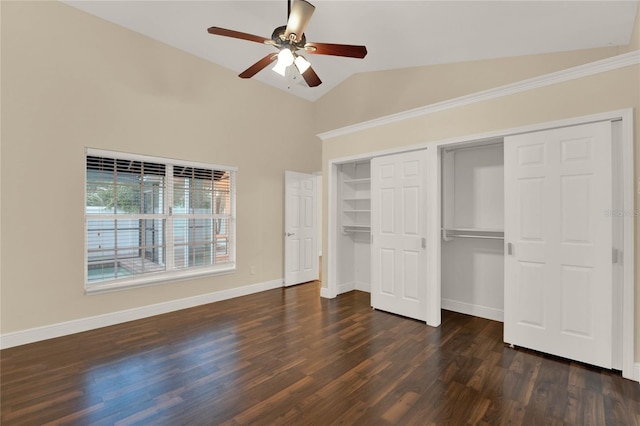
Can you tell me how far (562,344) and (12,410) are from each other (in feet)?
14.6

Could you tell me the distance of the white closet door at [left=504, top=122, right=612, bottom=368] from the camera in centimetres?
267

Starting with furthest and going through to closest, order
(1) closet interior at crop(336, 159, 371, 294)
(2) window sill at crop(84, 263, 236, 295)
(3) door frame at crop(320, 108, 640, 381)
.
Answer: (1) closet interior at crop(336, 159, 371, 294) < (2) window sill at crop(84, 263, 236, 295) < (3) door frame at crop(320, 108, 640, 381)

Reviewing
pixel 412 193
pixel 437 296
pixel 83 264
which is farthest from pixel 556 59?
pixel 83 264

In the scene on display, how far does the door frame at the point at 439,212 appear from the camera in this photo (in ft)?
8.27

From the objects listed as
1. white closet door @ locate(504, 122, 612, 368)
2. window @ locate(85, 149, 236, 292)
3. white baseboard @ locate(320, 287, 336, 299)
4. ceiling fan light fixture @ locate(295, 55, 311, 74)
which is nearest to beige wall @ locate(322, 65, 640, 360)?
white closet door @ locate(504, 122, 612, 368)

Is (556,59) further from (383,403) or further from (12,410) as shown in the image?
(12,410)

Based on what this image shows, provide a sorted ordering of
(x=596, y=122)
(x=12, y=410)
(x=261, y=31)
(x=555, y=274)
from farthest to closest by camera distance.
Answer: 1. (x=261, y=31)
2. (x=555, y=274)
3. (x=596, y=122)
4. (x=12, y=410)

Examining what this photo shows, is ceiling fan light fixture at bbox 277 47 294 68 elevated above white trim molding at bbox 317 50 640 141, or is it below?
above

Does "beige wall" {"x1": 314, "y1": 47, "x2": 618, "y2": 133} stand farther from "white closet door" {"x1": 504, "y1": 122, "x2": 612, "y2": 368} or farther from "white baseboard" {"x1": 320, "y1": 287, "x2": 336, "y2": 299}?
"white baseboard" {"x1": 320, "y1": 287, "x2": 336, "y2": 299}

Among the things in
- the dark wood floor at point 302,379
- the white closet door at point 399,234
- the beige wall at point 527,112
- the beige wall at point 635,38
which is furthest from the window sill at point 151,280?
the beige wall at point 635,38

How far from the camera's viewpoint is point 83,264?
361 centimetres

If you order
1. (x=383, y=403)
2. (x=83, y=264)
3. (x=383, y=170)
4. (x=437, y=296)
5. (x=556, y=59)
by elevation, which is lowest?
(x=383, y=403)

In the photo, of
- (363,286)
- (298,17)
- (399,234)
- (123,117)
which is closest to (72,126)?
(123,117)

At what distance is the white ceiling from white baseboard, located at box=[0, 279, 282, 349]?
3.34 meters
